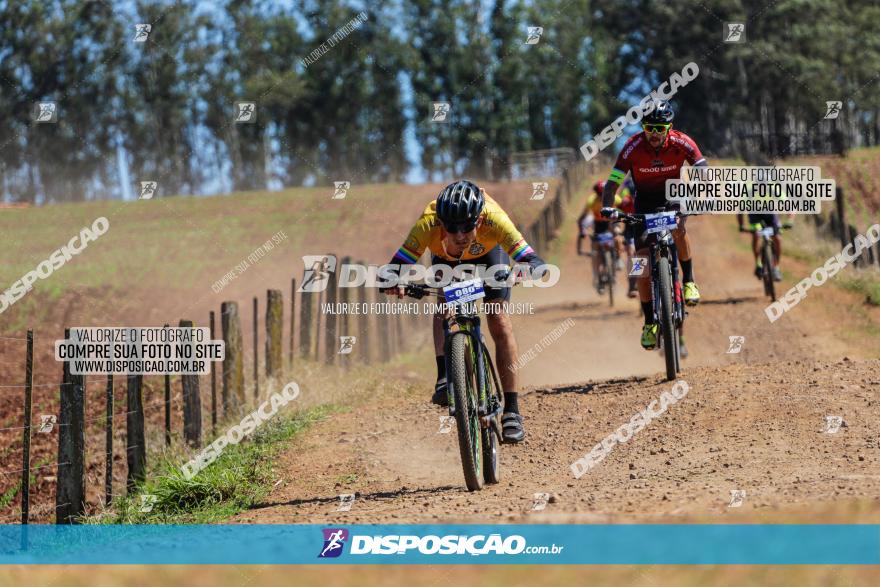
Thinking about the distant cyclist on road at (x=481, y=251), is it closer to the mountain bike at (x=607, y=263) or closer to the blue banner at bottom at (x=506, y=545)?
the blue banner at bottom at (x=506, y=545)

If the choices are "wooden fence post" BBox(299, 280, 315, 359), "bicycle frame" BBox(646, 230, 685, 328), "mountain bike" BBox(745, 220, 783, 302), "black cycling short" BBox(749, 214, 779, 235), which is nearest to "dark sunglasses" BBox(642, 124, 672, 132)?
"bicycle frame" BBox(646, 230, 685, 328)

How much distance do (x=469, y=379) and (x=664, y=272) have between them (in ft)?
12.5

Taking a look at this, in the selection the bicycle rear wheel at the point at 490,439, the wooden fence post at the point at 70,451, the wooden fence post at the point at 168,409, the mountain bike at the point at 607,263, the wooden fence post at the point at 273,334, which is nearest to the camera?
the bicycle rear wheel at the point at 490,439

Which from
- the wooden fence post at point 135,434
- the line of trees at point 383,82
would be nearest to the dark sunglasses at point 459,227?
the wooden fence post at point 135,434

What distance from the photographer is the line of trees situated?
66000 mm

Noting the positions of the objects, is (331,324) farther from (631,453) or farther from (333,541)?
(333,541)

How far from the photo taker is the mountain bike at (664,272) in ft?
35.9

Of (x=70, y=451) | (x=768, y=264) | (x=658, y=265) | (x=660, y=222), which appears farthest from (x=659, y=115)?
(x=768, y=264)

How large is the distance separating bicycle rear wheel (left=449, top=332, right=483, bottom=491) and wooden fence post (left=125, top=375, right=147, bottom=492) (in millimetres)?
4363

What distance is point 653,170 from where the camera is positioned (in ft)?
37.0

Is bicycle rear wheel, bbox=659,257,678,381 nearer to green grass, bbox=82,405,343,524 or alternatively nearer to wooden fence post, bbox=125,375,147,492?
green grass, bbox=82,405,343,524

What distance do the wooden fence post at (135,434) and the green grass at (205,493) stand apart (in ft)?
0.98

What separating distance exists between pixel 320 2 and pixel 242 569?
6487 centimetres

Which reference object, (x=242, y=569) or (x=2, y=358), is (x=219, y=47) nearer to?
(x=2, y=358)
